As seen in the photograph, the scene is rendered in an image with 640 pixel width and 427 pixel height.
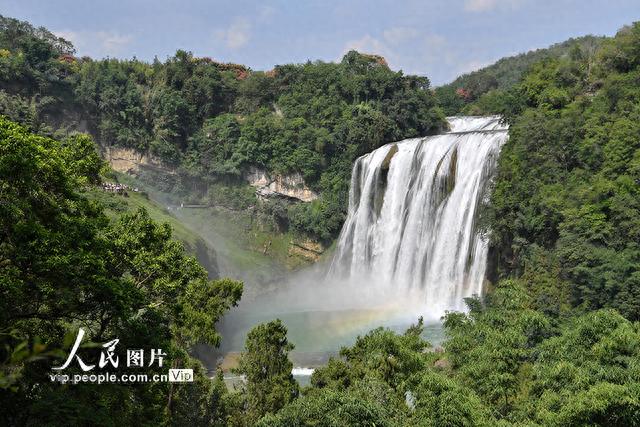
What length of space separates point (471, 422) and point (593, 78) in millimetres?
27010

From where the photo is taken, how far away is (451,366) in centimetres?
1534

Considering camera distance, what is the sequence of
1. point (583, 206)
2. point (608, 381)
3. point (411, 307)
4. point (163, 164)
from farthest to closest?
point (163, 164), point (411, 307), point (583, 206), point (608, 381)

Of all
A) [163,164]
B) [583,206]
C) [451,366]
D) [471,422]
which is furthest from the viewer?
[163,164]

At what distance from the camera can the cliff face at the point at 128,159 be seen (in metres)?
51.0

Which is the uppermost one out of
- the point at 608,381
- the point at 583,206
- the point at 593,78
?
the point at 593,78

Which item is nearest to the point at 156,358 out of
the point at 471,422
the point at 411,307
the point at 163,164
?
the point at 471,422

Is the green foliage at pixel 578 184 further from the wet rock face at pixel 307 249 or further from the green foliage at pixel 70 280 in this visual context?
the wet rock face at pixel 307 249

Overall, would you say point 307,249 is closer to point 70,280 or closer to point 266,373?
point 266,373

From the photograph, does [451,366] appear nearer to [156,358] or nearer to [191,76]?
[156,358]

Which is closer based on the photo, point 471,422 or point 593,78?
point 471,422

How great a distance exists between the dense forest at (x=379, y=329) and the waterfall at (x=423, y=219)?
7.48 feet

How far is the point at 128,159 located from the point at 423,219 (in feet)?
97.9

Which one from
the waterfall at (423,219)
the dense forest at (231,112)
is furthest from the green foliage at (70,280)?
the dense forest at (231,112)
